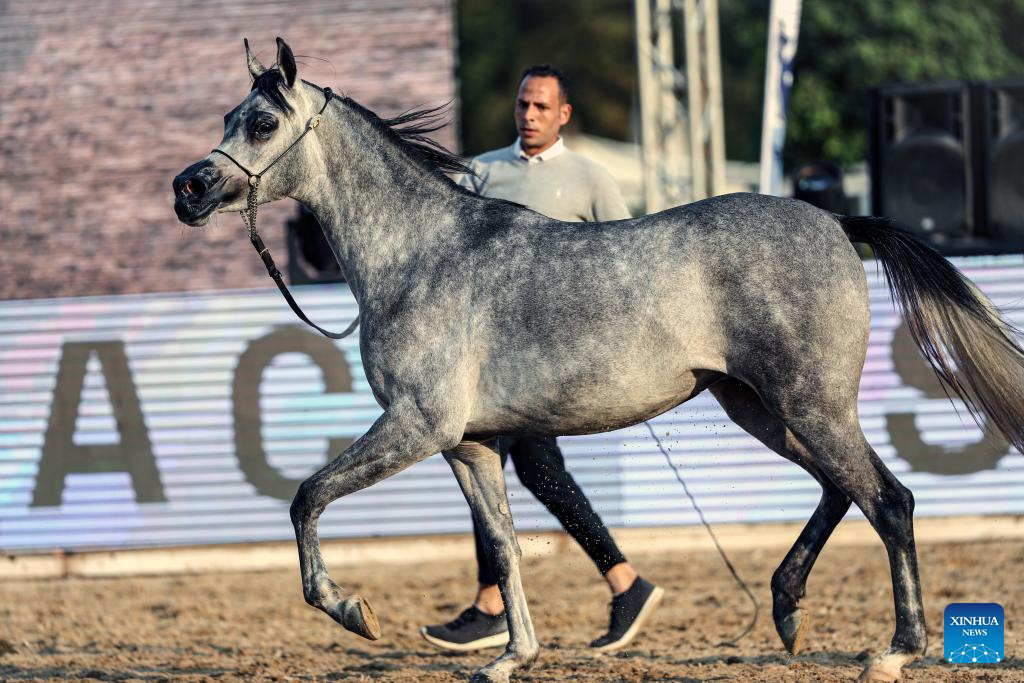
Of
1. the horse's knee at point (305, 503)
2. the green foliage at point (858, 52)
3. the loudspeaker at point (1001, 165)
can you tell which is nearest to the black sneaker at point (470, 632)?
the horse's knee at point (305, 503)

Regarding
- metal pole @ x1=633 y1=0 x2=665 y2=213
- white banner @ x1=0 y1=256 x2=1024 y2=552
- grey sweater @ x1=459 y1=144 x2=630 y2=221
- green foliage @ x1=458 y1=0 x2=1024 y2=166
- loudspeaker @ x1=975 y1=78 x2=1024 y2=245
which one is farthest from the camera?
green foliage @ x1=458 y1=0 x2=1024 y2=166

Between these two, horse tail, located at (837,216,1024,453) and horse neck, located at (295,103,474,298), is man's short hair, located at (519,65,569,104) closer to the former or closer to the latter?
horse neck, located at (295,103,474,298)

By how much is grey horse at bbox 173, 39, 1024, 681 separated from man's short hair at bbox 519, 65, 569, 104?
0.96 meters

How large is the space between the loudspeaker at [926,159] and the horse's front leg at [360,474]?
622 cm

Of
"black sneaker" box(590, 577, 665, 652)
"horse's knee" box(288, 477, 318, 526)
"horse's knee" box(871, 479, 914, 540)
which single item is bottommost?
"black sneaker" box(590, 577, 665, 652)

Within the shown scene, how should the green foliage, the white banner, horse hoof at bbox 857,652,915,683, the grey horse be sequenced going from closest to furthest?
the grey horse
horse hoof at bbox 857,652,915,683
the white banner
the green foliage

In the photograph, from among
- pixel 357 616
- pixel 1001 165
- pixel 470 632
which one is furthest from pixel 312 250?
pixel 357 616

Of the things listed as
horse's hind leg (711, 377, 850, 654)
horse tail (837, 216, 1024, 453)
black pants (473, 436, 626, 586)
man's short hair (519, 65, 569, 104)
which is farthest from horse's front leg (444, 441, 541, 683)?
man's short hair (519, 65, 569, 104)

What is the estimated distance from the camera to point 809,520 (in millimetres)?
4777

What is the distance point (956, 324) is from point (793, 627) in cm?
122

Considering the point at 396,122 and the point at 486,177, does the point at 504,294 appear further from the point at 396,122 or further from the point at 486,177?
the point at 486,177

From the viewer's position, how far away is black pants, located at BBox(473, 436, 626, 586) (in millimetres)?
5418

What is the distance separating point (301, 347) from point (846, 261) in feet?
14.2

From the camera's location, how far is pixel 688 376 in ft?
14.2
